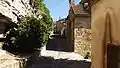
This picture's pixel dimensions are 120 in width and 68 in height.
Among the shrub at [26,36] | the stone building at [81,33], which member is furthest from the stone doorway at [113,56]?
the stone building at [81,33]

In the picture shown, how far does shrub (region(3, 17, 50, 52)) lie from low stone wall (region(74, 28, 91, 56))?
5.84m

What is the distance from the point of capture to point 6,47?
1415 cm

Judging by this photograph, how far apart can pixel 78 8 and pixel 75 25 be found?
2394mm

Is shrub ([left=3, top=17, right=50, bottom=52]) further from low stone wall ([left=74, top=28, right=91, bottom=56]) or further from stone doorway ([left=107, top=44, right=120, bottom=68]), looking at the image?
stone doorway ([left=107, top=44, right=120, bottom=68])

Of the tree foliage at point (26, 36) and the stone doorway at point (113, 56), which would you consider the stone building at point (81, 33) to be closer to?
the tree foliage at point (26, 36)

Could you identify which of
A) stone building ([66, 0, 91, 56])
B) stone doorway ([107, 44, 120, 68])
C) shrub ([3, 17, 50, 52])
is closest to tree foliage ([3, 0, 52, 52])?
shrub ([3, 17, 50, 52])

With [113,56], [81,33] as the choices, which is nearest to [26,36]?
[81,33]

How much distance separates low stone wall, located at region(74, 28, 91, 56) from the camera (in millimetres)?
20828

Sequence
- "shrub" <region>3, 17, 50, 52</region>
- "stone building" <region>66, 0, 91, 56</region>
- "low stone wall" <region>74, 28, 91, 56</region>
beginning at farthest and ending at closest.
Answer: "low stone wall" <region>74, 28, 91, 56</region> → "stone building" <region>66, 0, 91, 56</region> → "shrub" <region>3, 17, 50, 52</region>

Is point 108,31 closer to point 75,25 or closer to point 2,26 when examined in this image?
point 2,26

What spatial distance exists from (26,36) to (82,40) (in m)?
7.57

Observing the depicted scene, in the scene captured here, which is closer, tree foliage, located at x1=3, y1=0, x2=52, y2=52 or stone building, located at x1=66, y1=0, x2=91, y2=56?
tree foliage, located at x1=3, y1=0, x2=52, y2=52

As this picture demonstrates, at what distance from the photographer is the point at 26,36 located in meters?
14.4

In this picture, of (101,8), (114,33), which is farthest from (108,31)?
(101,8)
